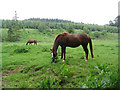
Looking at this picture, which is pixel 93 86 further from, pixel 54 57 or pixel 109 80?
pixel 54 57

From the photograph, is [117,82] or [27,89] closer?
[117,82]

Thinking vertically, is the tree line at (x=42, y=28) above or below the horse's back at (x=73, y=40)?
above

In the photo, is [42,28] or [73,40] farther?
[42,28]

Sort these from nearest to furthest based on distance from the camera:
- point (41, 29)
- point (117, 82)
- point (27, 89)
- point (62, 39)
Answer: point (117, 82)
point (27, 89)
point (62, 39)
point (41, 29)

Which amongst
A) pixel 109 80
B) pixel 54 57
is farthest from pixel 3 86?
pixel 109 80

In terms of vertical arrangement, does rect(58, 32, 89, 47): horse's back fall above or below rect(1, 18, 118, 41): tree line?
below

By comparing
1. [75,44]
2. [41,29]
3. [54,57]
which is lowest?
[54,57]

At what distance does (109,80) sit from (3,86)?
412 centimetres

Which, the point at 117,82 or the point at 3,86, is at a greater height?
the point at 117,82

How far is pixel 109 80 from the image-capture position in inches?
120

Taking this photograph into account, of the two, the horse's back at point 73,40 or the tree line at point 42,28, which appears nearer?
the horse's back at point 73,40

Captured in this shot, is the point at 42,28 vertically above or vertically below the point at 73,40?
above

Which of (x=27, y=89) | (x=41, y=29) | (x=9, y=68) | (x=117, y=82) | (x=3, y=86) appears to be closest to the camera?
(x=117, y=82)

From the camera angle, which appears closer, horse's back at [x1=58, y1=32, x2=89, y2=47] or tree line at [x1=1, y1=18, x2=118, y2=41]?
horse's back at [x1=58, y1=32, x2=89, y2=47]
